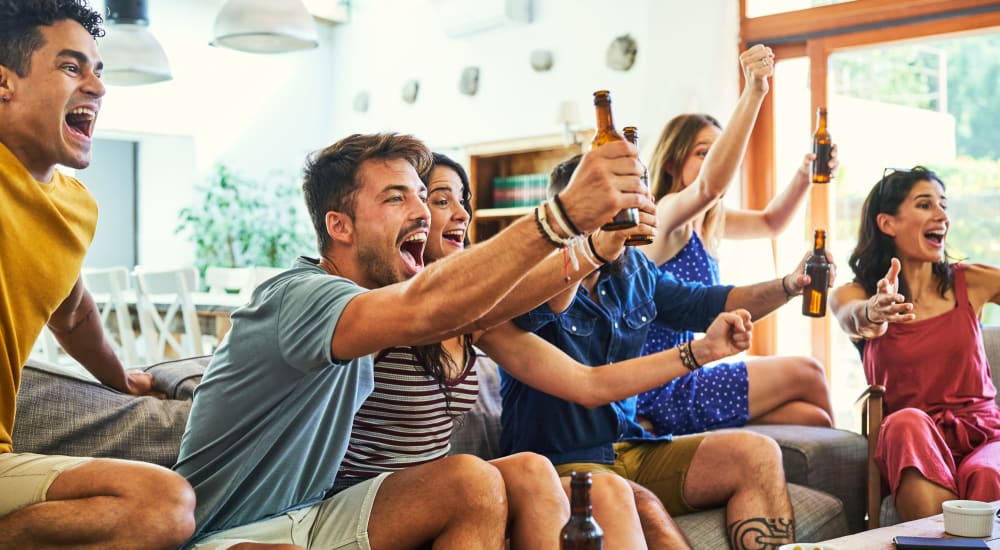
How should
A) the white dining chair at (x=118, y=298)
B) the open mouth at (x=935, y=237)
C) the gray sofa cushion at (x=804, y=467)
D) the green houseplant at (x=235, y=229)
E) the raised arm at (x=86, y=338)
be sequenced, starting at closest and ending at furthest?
the raised arm at (x=86, y=338)
the gray sofa cushion at (x=804, y=467)
the open mouth at (x=935, y=237)
the white dining chair at (x=118, y=298)
the green houseplant at (x=235, y=229)

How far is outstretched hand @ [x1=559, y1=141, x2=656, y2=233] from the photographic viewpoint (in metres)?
1.31

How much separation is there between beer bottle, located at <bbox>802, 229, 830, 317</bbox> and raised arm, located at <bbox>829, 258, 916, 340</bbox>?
0.15 meters

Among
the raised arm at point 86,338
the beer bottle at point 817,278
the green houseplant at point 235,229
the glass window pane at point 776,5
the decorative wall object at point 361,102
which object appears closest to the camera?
the raised arm at point 86,338

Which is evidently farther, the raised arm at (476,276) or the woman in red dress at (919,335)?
the woman in red dress at (919,335)

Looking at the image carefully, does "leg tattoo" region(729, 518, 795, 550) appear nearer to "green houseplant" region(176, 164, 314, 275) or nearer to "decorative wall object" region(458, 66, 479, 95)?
"decorative wall object" region(458, 66, 479, 95)

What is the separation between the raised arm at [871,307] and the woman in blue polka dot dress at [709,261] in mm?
277

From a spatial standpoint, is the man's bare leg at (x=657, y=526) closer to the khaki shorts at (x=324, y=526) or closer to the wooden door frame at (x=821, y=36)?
the khaki shorts at (x=324, y=526)

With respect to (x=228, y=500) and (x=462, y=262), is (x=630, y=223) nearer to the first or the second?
(x=462, y=262)

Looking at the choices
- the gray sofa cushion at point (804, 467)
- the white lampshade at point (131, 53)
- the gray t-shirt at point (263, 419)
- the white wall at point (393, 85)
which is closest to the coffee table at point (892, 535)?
the gray sofa cushion at point (804, 467)

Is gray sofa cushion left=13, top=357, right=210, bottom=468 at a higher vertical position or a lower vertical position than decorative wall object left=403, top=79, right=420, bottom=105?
lower

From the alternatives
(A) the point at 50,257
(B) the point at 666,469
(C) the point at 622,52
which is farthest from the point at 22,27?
(C) the point at 622,52

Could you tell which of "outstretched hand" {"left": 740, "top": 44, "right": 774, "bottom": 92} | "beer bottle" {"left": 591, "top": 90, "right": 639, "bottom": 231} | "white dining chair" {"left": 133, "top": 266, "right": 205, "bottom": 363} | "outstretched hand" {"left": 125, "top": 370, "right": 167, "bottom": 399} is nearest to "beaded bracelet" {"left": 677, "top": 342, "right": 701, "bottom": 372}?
"beer bottle" {"left": 591, "top": 90, "right": 639, "bottom": 231}

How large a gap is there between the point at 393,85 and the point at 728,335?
5.76m

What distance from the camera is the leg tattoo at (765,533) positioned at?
87.7 inches
